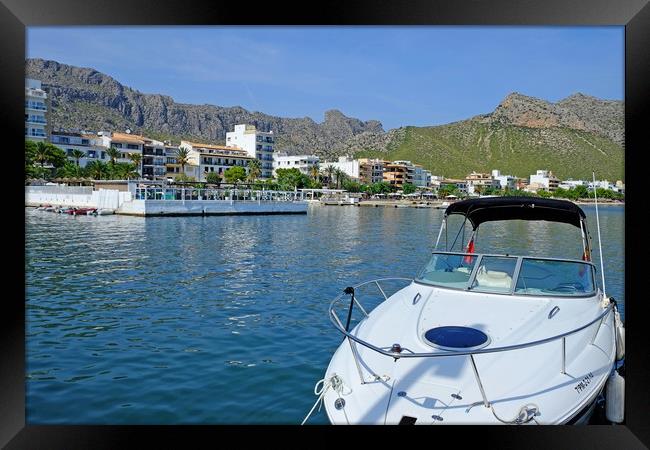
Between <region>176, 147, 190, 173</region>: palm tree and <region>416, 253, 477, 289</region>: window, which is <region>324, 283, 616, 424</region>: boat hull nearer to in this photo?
<region>416, 253, 477, 289</region>: window

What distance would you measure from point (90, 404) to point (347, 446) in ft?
12.9

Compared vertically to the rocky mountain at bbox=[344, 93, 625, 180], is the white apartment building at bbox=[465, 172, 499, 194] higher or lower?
lower

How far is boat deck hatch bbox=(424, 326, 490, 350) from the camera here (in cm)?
479

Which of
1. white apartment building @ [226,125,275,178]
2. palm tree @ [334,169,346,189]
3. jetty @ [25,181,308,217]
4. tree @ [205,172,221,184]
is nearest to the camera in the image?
jetty @ [25,181,308,217]

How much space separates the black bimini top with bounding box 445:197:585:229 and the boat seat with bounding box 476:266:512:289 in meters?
2.51

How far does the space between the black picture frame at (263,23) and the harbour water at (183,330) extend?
1.55 m

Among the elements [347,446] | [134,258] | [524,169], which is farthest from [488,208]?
[524,169]

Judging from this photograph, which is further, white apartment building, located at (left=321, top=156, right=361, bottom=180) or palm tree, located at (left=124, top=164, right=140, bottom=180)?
white apartment building, located at (left=321, top=156, right=361, bottom=180)

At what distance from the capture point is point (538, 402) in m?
4.24

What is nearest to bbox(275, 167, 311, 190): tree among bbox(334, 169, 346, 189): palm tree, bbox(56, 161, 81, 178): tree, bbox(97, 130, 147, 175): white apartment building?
bbox(334, 169, 346, 189): palm tree

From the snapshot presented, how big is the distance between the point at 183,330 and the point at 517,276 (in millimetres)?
6795

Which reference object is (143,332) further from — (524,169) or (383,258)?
(524,169)

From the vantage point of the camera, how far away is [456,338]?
4.91m

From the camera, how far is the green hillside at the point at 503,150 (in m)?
134
